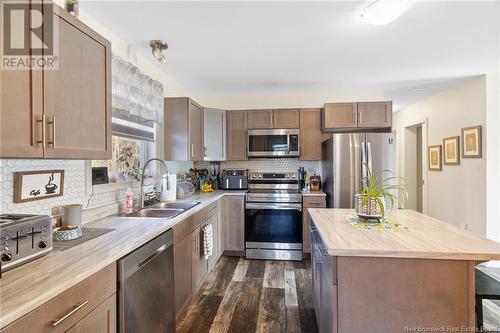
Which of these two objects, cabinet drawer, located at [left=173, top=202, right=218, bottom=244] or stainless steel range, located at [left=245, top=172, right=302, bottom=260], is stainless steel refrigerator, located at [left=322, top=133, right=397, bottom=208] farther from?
cabinet drawer, located at [left=173, top=202, right=218, bottom=244]

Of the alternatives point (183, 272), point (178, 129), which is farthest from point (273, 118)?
point (183, 272)

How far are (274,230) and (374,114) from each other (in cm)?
216

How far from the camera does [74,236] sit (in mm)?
1442

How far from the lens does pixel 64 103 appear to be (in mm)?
1308

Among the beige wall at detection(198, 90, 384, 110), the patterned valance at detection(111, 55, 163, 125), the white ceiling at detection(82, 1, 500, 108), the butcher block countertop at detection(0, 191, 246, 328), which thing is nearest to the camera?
the butcher block countertop at detection(0, 191, 246, 328)

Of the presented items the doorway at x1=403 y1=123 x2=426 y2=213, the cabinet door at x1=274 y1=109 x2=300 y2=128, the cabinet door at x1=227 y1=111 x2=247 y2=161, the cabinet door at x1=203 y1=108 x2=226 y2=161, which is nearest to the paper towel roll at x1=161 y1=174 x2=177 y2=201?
the cabinet door at x1=203 y1=108 x2=226 y2=161

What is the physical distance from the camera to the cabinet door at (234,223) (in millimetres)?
3596

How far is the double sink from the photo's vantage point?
2.28m

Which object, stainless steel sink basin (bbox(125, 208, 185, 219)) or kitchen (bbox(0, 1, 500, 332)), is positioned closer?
kitchen (bbox(0, 1, 500, 332))

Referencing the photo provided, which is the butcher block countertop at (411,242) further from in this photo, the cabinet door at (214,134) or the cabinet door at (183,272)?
the cabinet door at (214,134)

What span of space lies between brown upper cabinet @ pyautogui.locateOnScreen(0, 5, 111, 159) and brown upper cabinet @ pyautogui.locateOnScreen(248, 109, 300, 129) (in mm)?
2489

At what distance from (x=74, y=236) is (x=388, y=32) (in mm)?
2762

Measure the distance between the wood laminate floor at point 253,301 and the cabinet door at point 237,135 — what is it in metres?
1.59

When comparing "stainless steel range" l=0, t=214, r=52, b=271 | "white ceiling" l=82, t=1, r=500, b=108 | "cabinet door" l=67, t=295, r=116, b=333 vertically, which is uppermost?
"white ceiling" l=82, t=1, r=500, b=108
